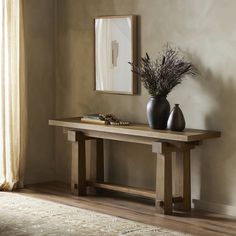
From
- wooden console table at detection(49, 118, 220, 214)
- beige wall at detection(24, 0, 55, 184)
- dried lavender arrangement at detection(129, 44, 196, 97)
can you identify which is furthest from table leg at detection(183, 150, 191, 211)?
beige wall at detection(24, 0, 55, 184)

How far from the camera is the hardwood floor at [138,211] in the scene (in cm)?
512

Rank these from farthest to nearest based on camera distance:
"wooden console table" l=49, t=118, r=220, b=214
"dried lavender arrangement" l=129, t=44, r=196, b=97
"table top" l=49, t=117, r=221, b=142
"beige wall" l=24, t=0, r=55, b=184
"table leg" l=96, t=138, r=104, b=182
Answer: "beige wall" l=24, t=0, r=55, b=184
"table leg" l=96, t=138, r=104, b=182
"dried lavender arrangement" l=129, t=44, r=196, b=97
"wooden console table" l=49, t=118, r=220, b=214
"table top" l=49, t=117, r=221, b=142

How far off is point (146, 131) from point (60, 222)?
1.06m

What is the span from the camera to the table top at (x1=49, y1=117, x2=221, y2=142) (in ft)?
17.4

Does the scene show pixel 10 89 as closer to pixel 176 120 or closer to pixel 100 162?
pixel 100 162

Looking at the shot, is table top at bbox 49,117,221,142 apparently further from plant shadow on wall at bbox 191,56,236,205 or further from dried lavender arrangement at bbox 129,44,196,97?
dried lavender arrangement at bbox 129,44,196,97

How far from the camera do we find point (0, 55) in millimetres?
6543

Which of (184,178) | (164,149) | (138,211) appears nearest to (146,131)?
(164,149)

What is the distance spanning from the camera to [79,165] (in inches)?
249

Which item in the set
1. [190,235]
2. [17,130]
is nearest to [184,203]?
[190,235]

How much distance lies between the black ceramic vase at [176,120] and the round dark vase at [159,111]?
90 mm

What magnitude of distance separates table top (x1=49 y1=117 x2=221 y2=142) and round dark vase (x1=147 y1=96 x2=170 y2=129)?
9 centimetres

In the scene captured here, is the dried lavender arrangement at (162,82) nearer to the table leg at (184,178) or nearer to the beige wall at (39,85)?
the table leg at (184,178)

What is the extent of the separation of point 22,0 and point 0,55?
617 mm
